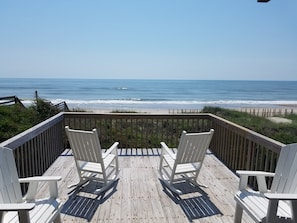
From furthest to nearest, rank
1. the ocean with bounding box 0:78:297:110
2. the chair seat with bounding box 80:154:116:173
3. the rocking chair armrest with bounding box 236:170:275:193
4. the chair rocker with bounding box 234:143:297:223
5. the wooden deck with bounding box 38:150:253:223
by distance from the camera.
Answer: the ocean with bounding box 0:78:297:110 → the chair seat with bounding box 80:154:116:173 → the wooden deck with bounding box 38:150:253:223 → the rocking chair armrest with bounding box 236:170:275:193 → the chair rocker with bounding box 234:143:297:223

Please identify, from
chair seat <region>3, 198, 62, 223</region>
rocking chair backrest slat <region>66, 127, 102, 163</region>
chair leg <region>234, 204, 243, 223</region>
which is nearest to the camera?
chair seat <region>3, 198, 62, 223</region>

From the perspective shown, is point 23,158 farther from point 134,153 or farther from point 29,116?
point 29,116

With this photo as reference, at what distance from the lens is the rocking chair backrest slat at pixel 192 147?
300 centimetres

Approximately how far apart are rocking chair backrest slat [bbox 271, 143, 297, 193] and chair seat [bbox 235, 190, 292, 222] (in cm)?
13

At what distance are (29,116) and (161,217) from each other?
233 inches

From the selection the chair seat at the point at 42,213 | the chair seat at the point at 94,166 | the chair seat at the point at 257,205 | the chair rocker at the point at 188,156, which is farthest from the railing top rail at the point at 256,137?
the chair seat at the point at 42,213

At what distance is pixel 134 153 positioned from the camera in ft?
16.3

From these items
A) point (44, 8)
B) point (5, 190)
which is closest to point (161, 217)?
point (5, 190)

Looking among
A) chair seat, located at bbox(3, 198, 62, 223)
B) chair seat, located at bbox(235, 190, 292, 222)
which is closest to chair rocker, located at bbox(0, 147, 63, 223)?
chair seat, located at bbox(3, 198, 62, 223)

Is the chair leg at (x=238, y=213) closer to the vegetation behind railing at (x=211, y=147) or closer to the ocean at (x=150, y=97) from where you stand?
the vegetation behind railing at (x=211, y=147)

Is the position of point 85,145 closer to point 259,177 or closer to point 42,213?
point 42,213

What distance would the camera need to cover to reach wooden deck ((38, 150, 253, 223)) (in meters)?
2.52

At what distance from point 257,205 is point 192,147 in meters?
1.26

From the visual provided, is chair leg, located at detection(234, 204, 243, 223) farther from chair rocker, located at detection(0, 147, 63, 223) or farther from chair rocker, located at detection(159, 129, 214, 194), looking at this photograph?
chair rocker, located at detection(0, 147, 63, 223)
